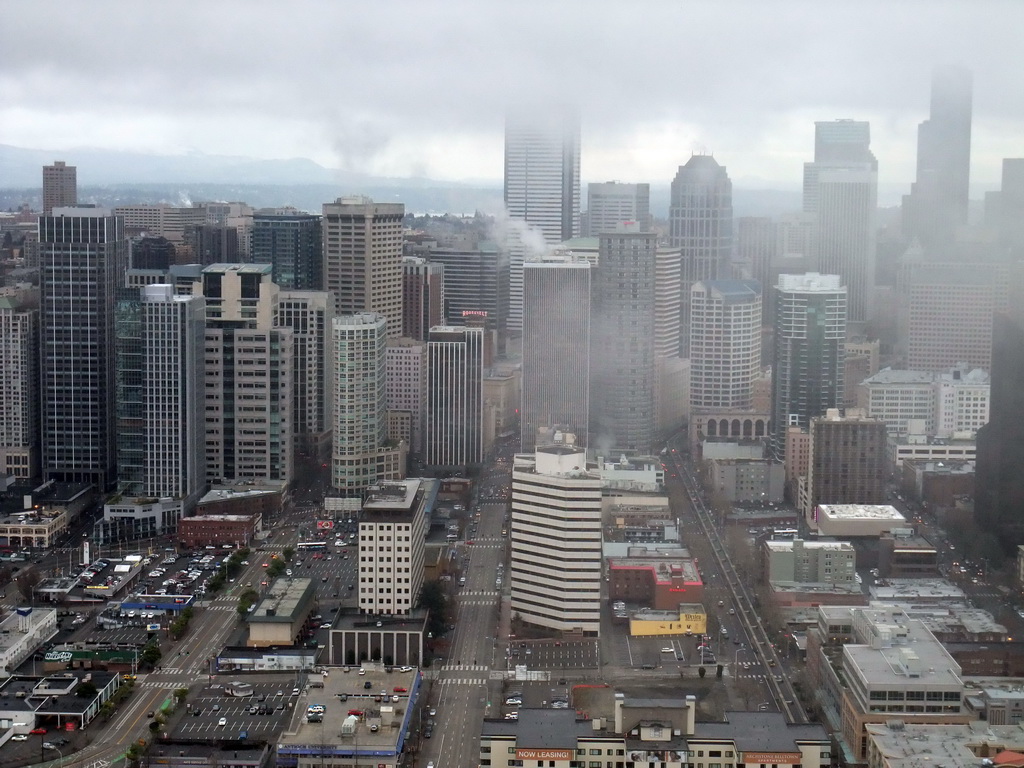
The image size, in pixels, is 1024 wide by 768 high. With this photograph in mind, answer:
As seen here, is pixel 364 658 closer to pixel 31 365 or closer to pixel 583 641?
pixel 583 641

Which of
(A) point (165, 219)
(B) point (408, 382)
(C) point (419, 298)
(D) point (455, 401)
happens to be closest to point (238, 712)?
(D) point (455, 401)

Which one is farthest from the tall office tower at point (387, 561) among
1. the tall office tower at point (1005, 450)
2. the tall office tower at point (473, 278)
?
the tall office tower at point (473, 278)

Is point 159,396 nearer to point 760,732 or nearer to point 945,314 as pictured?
point 760,732

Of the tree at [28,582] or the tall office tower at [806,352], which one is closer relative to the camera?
the tree at [28,582]

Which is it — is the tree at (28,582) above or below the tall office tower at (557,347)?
below

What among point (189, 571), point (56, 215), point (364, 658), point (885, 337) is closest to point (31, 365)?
point (56, 215)

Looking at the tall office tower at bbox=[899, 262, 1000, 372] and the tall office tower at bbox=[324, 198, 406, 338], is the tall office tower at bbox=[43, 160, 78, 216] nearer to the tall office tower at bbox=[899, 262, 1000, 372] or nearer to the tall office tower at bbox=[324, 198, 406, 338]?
the tall office tower at bbox=[324, 198, 406, 338]

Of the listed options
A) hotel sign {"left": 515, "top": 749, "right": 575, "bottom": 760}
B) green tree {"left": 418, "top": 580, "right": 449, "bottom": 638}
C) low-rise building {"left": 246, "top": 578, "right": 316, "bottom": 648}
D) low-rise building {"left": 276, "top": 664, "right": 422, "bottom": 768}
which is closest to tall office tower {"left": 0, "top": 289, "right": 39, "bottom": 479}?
low-rise building {"left": 246, "top": 578, "right": 316, "bottom": 648}

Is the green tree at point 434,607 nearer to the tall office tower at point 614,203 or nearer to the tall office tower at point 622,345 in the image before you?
the tall office tower at point 622,345

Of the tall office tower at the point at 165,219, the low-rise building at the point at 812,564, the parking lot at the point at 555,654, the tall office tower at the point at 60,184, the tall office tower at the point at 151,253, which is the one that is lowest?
the parking lot at the point at 555,654
